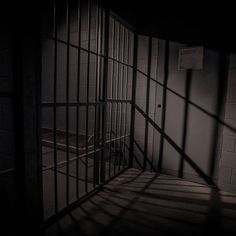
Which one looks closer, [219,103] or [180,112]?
[219,103]

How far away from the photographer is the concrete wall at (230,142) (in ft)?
8.04

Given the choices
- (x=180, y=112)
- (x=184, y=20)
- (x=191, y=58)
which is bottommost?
(x=180, y=112)

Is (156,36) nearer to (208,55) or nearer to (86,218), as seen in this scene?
(208,55)

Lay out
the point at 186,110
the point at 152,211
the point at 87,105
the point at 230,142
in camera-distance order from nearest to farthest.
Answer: the point at 152,211 < the point at 87,105 < the point at 230,142 < the point at 186,110

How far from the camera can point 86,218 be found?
184cm

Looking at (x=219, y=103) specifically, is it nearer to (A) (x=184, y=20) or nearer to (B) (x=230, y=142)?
(B) (x=230, y=142)

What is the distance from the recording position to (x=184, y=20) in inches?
107

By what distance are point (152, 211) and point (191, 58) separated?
2.04 meters

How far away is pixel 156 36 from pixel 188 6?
556mm

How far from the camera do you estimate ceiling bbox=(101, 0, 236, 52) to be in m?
2.45

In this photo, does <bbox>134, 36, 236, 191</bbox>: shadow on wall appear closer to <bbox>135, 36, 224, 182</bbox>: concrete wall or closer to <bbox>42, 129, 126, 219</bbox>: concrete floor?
<bbox>135, 36, 224, 182</bbox>: concrete wall

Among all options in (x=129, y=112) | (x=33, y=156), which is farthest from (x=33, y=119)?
(x=129, y=112)

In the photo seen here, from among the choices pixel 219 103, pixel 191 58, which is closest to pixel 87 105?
pixel 191 58

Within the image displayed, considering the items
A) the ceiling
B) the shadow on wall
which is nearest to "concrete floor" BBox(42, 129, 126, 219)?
the shadow on wall
